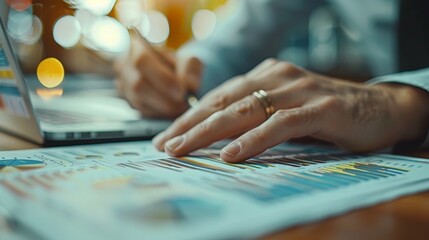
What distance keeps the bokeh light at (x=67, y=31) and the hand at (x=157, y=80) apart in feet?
0.36

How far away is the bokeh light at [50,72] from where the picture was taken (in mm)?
813

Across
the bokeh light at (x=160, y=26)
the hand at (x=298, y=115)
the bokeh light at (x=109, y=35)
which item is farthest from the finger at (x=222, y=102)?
the bokeh light at (x=160, y=26)

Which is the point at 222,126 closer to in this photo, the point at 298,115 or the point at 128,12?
the point at 298,115

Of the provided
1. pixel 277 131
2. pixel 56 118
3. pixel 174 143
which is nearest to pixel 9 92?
pixel 56 118

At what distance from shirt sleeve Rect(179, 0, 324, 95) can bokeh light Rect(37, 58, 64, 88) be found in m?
0.28

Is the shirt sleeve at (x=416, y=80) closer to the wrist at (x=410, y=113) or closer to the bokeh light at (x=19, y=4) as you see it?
the wrist at (x=410, y=113)

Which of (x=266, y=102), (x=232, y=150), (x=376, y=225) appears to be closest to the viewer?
(x=376, y=225)

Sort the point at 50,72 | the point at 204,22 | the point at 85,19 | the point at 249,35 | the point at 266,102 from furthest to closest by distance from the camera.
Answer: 1. the point at 204,22
2. the point at 249,35
3. the point at 50,72
4. the point at 85,19
5. the point at 266,102

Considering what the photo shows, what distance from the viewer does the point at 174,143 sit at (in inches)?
20.3

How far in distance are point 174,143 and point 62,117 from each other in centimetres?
29

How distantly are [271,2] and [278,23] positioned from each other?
57 millimetres

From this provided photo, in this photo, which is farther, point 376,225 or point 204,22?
point 204,22

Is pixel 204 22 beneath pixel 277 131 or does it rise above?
above

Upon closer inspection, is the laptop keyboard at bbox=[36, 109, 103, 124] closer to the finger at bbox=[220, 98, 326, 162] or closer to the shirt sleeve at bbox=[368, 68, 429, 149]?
the finger at bbox=[220, 98, 326, 162]
